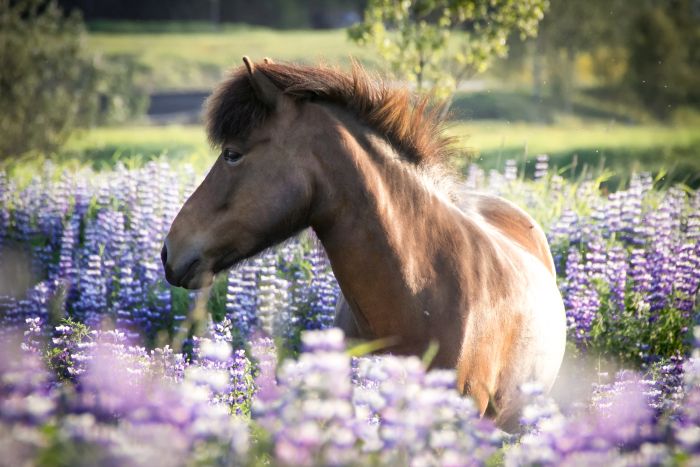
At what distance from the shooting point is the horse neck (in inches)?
124

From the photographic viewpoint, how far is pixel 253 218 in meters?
3.15

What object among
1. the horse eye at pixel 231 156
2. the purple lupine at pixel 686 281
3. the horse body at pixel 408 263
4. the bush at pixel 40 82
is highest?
the horse eye at pixel 231 156

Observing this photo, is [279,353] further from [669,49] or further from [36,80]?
[669,49]

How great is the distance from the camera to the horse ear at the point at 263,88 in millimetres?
3170

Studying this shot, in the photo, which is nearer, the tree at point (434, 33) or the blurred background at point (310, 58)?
the tree at point (434, 33)

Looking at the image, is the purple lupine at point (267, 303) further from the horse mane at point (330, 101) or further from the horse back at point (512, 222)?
the horse mane at point (330, 101)

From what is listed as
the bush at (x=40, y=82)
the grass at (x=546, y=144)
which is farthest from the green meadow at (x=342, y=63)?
the bush at (x=40, y=82)

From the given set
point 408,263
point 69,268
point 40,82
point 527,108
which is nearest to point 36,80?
point 40,82

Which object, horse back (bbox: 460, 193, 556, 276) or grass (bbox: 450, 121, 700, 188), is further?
grass (bbox: 450, 121, 700, 188)

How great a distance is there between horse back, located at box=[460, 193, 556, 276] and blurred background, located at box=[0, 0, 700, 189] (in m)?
5.22

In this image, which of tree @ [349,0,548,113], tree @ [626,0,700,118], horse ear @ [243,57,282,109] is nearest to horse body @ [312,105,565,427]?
horse ear @ [243,57,282,109]

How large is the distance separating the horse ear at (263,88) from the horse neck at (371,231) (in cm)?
23

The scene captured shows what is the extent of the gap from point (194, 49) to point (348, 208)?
24.3m

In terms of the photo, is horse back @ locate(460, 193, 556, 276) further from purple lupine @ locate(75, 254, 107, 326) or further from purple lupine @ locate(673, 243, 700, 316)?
purple lupine @ locate(75, 254, 107, 326)
